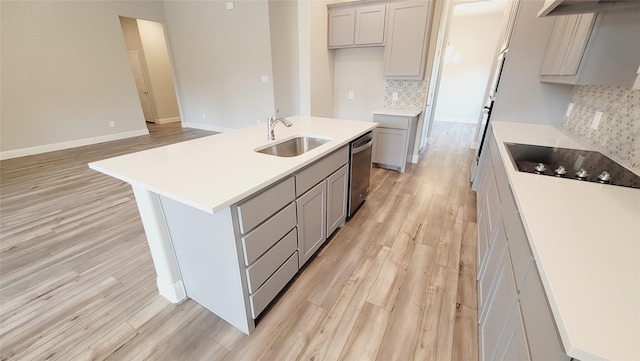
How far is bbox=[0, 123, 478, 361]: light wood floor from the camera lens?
1.40m

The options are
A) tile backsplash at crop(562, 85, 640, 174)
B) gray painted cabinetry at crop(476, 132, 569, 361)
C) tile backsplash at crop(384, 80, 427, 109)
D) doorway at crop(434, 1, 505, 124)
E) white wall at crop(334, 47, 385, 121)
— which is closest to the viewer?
gray painted cabinetry at crop(476, 132, 569, 361)

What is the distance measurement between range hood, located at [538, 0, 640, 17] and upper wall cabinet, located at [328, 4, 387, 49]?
2344 mm

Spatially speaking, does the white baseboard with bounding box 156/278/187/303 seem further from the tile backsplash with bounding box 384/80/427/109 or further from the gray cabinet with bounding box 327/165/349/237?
the tile backsplash with bounding box 384/80/427/109

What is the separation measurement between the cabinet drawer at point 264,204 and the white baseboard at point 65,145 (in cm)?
569

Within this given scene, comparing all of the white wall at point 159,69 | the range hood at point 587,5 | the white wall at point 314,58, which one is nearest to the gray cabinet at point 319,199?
the range hood at point 587,5

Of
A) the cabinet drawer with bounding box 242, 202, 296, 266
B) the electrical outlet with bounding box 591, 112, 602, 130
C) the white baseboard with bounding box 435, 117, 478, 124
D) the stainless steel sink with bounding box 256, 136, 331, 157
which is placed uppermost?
the electrical outlet with bounding box 591, 112, 602, 130

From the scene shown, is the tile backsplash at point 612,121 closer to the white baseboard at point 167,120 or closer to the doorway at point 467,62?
the doorway at point 467,62

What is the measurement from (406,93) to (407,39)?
30.4 inches

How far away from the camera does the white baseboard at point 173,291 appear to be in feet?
5.36

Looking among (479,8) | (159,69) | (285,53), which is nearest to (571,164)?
(285,53)

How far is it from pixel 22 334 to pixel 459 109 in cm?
892

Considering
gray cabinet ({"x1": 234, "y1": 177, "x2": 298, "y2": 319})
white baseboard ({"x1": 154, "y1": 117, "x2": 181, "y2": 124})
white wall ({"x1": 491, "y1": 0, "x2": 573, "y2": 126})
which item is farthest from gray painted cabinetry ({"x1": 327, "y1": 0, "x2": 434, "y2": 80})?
white baseboard ({"x1": 154, "y1": 117, "x2": 181, "y2": 124})

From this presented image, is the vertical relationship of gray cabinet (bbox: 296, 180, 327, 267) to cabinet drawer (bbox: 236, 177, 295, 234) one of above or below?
below

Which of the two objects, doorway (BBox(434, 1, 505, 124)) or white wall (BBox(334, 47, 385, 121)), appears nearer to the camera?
white wall (BBox(334, 47, 385, 121))
